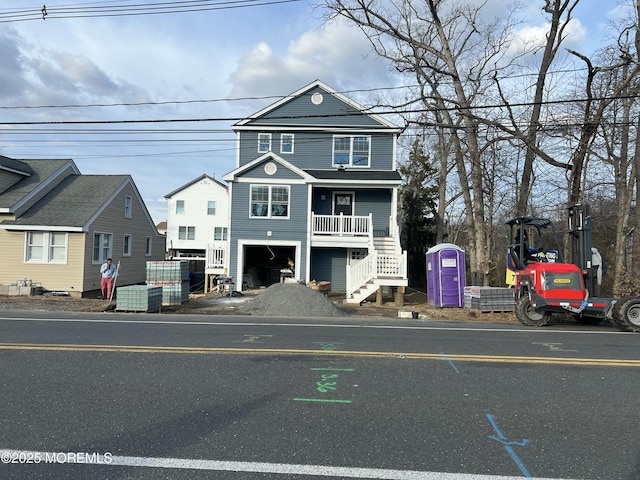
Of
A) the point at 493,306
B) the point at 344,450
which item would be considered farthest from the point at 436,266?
the point at 344,450

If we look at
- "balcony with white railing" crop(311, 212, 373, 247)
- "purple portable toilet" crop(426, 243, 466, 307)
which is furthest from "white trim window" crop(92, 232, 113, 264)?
"purple portable toilet" crop(426, 243, 466, 307)

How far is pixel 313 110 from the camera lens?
22844mm

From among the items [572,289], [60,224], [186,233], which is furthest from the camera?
[186,233]

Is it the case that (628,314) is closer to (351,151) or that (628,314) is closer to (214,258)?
(351,151)

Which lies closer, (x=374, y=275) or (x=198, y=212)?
(x=374, y=275)

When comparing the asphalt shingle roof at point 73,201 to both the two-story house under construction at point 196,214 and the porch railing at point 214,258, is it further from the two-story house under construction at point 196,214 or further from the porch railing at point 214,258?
the two-story house under construction at point 196,214

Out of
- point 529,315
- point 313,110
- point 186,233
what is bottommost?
point 529,315

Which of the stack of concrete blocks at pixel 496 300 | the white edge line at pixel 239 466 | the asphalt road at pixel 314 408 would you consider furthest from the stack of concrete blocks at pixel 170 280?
the white edge line at pixel 239 466

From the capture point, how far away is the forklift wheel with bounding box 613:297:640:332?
9.99 m

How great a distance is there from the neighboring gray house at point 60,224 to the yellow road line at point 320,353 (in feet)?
47.2

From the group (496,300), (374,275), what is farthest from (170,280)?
(496,300)

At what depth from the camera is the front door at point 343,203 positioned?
22342 mm

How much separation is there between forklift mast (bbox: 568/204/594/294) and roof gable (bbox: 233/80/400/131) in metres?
12.9

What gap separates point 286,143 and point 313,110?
7.20 feet
